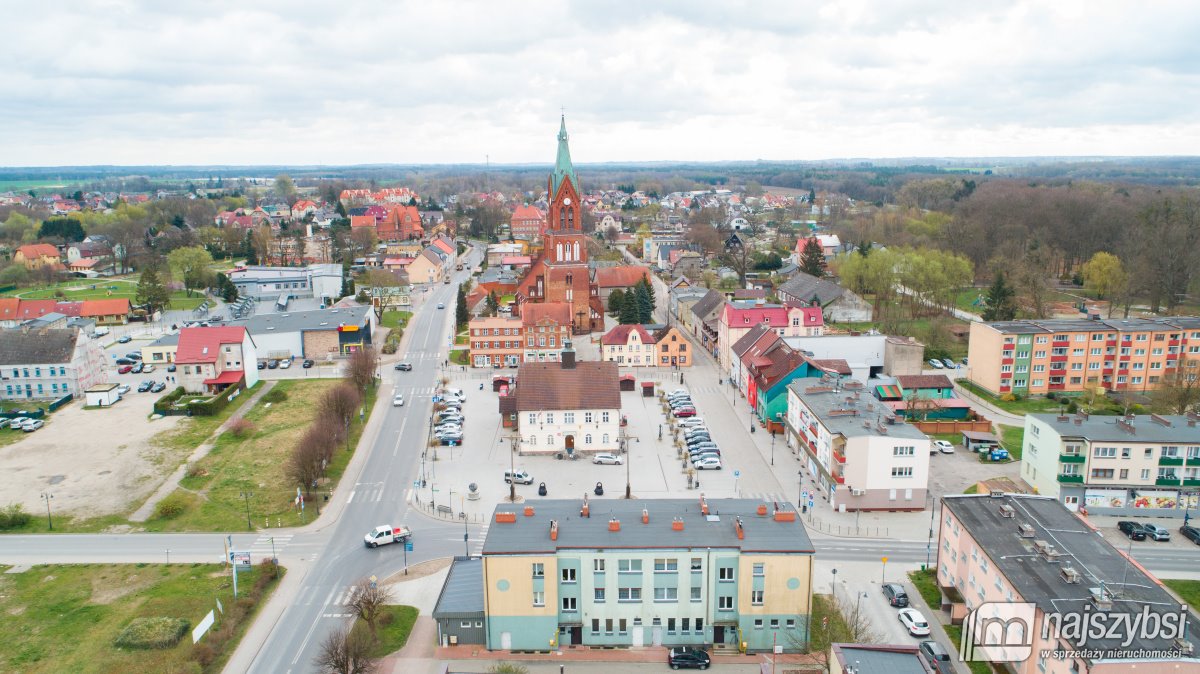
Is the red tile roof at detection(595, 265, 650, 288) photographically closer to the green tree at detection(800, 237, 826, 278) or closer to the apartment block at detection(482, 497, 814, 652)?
the green tree at detection(800, 237, 826, 278)

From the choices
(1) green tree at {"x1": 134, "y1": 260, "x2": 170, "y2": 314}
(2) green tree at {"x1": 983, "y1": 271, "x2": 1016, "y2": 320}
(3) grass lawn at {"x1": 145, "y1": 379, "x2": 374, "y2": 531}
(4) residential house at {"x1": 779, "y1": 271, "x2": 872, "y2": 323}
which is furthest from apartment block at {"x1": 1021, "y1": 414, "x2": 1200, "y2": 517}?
(1) green tree at {"x1": 134, "y1": 260, "x2": 170, "y2": 314}

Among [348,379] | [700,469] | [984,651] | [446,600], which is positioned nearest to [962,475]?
[700,469]

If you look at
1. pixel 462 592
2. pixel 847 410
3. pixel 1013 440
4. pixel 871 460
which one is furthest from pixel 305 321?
pixel 1013 440

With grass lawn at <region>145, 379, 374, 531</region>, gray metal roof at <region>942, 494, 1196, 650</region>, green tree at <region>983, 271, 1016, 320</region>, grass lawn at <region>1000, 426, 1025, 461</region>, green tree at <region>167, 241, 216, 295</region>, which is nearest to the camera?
gray metal roof at <region>942, 494, 1196, 650</region>

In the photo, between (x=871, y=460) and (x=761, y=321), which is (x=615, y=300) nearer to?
(x=761, y=321)

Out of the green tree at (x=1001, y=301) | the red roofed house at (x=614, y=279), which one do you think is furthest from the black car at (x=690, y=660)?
the red roofed house at (x=614, y=279)
